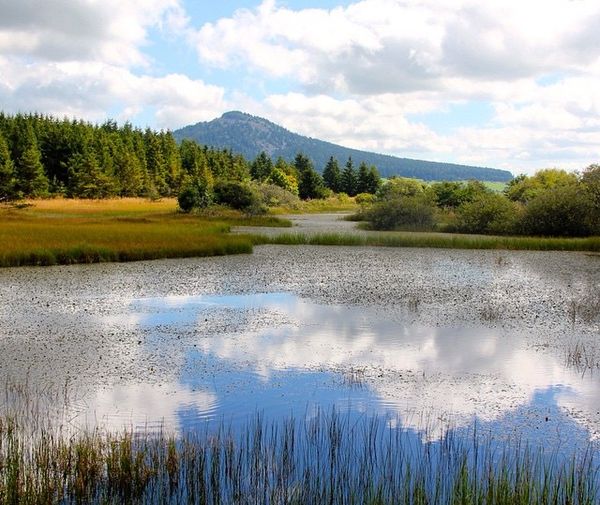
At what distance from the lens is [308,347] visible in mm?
8148

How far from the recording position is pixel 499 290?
13.2 m

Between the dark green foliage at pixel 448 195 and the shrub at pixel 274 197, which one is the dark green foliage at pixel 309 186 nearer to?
the shrub at pixel 274 197

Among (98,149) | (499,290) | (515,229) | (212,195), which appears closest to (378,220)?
(515,229)

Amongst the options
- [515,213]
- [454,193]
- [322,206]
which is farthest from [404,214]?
[322,206]

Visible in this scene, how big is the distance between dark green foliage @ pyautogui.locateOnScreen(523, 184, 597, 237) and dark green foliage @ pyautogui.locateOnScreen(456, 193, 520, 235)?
84cm

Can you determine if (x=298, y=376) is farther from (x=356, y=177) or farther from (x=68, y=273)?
(x=356, y=177)

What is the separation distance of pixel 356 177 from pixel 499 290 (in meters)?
73.8

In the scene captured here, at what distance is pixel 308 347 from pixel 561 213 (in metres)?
24.3

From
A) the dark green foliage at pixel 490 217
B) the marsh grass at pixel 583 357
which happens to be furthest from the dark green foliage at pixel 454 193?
the marsh grass at pixel 583 357

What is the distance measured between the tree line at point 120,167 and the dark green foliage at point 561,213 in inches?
701

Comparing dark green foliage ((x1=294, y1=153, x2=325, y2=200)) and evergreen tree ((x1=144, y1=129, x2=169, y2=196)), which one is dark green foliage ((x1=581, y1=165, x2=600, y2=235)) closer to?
evergreen tree ((x1=144, y1=129, x2=169, y2=196))

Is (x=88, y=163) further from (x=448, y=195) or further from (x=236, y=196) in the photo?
(x=448, y=195)

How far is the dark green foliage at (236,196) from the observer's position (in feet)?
132

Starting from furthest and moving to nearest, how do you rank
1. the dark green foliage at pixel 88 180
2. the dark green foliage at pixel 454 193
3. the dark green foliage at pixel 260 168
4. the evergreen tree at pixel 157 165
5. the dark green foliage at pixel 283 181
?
the dark green foliage at pixel 260 168
the dark green foliage at pixel 283 181
the evergreen tree at pixel 157 165
the dark green foliage at pixel 88 180
the dark green foliage at pixel 454 193
